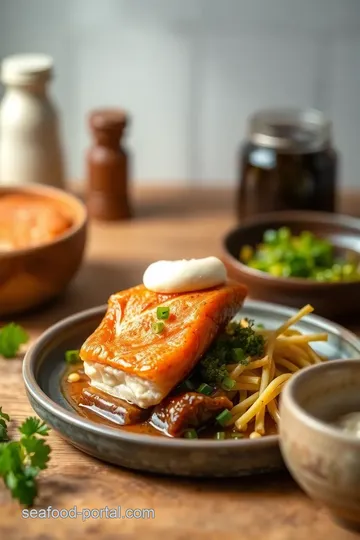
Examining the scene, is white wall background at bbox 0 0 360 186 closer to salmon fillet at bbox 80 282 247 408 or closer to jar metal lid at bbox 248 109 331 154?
jar metal lid at bbox 248 109 331 154

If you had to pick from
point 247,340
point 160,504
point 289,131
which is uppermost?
point 289,131

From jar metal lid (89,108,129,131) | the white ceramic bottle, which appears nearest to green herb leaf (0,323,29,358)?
the white ceramic bottle

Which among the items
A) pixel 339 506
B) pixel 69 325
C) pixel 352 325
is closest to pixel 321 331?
pixel 352 325

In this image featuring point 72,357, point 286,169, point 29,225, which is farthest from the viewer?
point 286,169

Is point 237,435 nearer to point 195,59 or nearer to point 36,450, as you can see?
point 36,450

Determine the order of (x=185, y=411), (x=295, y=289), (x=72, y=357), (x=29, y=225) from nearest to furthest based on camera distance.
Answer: (x=185, y=411) < (x=72, y=357) < (x=295, y=289) < (x=29, y=225)

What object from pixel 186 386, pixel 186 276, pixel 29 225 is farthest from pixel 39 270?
pixel 186 386
